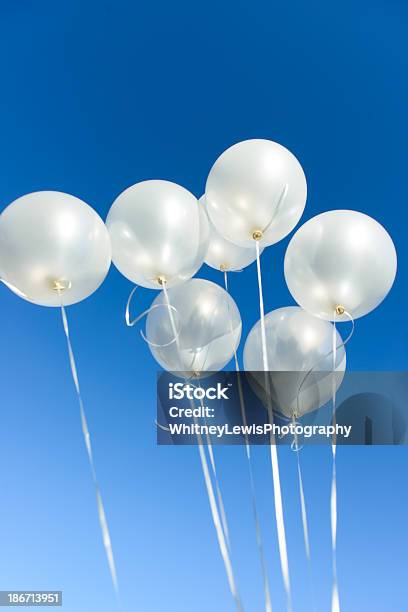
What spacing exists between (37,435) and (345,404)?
2415 mm

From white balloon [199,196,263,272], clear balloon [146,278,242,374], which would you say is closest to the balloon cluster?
clear balloon [146,278,242,374]

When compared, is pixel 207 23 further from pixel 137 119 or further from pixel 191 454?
pixel 191 454

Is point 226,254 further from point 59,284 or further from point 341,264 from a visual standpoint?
point 59,284

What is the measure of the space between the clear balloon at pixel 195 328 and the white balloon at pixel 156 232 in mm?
208

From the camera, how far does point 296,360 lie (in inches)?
110

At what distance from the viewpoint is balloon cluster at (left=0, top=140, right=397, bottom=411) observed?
7.68 ft
